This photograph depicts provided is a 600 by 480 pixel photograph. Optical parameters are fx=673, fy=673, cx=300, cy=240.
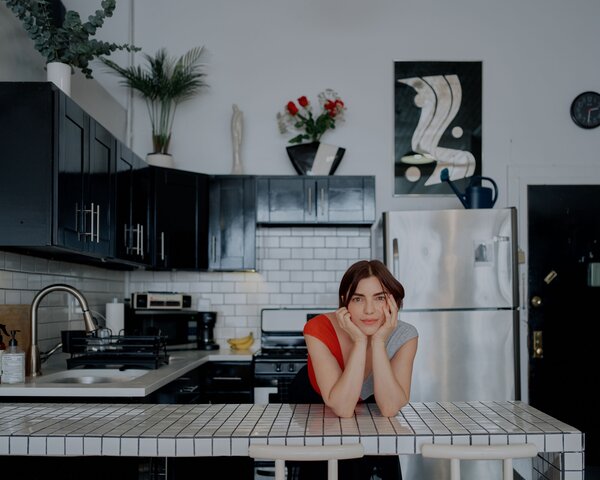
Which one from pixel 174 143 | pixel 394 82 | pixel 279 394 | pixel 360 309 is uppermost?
pixel 394 82

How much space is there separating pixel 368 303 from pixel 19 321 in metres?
1.76

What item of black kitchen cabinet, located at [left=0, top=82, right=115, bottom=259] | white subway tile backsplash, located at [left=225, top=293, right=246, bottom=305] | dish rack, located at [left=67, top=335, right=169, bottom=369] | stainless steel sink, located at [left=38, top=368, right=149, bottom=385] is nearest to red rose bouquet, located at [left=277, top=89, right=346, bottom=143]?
white subway tile backsplash, located at [left=225, top=293, right=246, bottom=305]

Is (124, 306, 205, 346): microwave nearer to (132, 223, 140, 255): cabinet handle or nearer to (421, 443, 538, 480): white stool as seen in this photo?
(132, 223, 140, 255): cabinet handle

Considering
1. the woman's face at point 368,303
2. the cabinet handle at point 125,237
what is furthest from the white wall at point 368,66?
the woman's face at point 368,303

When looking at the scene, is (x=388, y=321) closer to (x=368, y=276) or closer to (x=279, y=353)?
(x=368, y=276)

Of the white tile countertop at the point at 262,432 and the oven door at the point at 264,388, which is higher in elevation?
the white tile countertop at the point at 262,432

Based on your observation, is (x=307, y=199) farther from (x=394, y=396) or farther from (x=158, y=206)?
(x=394, y=396)

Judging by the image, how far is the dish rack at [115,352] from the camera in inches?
124

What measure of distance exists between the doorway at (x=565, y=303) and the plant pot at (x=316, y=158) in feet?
4.48

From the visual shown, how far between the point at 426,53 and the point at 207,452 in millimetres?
3758

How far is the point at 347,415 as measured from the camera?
1798 mm

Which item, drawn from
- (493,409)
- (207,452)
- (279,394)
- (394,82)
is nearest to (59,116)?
(207,452)

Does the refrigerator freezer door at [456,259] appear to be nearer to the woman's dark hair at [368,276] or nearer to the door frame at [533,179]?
the door frame at [533,179]

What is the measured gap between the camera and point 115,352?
3195mm
